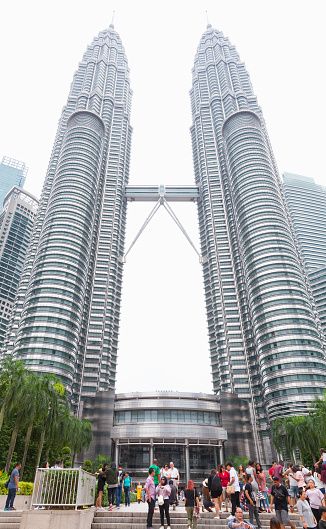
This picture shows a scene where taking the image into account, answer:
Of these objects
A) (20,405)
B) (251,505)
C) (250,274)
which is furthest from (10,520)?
(250,274)

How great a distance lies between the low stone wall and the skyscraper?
73.5m

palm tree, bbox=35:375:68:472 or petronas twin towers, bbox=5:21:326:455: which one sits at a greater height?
petronas twin towers, bbox=5:21:326:455

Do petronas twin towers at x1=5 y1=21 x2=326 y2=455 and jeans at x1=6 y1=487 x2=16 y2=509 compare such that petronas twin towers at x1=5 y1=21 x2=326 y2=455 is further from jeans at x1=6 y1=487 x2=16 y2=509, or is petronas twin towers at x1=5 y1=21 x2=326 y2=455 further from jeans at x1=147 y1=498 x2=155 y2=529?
jeans at x1=147 y1=498 x2=155 y2=529

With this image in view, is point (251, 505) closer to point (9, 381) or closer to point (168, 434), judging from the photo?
point (9, 381)

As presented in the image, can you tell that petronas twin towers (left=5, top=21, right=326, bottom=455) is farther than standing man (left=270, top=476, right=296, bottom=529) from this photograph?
Yes

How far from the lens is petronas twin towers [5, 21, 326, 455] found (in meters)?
84.1

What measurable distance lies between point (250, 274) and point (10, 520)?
89205mm

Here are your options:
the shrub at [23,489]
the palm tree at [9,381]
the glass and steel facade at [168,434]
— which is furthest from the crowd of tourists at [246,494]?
the glass and steel facade at [168,434]

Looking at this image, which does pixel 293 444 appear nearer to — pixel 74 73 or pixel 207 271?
pixel 207 271

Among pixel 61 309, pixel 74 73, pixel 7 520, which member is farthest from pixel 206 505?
pixel 74 73

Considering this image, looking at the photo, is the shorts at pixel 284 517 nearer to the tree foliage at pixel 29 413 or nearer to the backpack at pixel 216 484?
the backpack at pixel 216 484

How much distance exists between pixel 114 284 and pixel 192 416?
50.6 metres

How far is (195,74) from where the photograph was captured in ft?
570

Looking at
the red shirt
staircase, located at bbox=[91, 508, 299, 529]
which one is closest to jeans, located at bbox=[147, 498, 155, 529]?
staircase, located at bbox=[91, 508, 299, 529]
